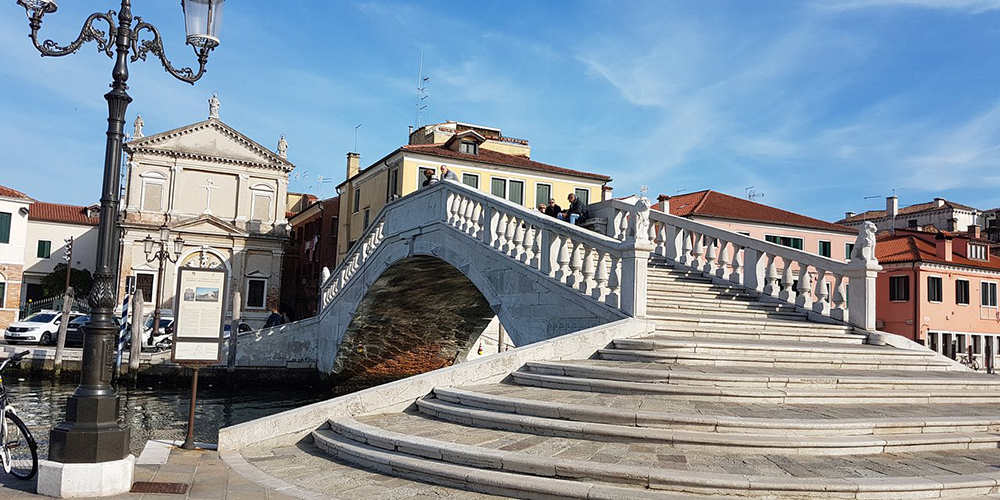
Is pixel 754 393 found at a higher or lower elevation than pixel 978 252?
lower

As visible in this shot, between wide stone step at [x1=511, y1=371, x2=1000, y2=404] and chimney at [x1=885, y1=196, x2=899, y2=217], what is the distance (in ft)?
144

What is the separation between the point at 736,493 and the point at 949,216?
158 ft

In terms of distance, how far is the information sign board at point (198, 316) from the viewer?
7402 mm

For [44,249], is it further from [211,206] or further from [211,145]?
[211,145]

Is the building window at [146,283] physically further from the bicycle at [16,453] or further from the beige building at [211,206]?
the bicycle at [16,453]

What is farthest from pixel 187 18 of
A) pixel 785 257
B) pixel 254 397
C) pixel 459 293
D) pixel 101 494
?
pixel 254 397

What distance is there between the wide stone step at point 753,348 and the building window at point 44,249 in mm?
42450

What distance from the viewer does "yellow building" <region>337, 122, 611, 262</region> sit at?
31562mm

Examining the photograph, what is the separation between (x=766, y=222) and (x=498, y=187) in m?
12.1

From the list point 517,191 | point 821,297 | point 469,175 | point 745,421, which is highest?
point 469,175

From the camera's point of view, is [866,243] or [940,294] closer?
[866,243]

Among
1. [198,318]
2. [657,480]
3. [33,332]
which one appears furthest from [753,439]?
[33,332]

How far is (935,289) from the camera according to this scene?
109 feet

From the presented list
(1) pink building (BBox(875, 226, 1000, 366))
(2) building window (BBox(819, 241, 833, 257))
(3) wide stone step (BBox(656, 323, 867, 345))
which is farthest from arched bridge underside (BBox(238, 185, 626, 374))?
(1) pink building (BBox(875, 226, 1000, 366))
